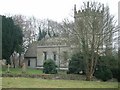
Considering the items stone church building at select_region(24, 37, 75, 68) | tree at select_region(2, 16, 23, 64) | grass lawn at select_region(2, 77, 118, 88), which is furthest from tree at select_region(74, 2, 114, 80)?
stone church building at select_region(24, 37, 75, 68)

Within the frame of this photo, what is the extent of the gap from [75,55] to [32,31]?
3445 cm

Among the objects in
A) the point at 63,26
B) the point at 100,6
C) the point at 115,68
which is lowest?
the point at 115,68

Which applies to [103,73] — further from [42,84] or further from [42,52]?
[42,52]

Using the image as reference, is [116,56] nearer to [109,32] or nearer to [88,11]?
[109,32]

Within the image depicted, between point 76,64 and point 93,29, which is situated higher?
point 93,29

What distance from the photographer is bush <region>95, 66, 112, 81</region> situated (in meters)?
27.0

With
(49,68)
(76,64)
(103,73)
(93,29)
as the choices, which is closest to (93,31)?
(93,29)

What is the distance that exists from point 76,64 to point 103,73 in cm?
358

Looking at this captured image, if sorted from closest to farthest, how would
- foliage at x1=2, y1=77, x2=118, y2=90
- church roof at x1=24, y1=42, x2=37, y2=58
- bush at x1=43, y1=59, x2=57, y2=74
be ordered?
foliage at x1=2, y1=77, x2=118, y2=90
bush at x1=43, y1=59, x2=57, y2=74
church roof at x1=24, y1=42, x2=37, y2=58

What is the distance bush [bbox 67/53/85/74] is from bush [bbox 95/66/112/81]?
1.74 metres

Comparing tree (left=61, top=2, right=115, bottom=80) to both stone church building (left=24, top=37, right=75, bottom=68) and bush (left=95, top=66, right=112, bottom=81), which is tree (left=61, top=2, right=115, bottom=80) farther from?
stone church building (left=24, top=37, right=75, bottom=68)

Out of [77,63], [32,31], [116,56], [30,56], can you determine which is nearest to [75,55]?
[77,63]

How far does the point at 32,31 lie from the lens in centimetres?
6056

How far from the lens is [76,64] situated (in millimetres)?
29266
